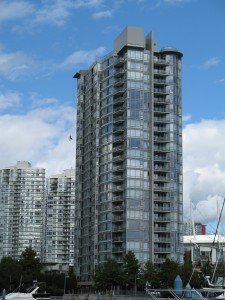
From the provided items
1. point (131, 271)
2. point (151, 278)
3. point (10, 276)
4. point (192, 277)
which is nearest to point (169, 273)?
point (151, 278)

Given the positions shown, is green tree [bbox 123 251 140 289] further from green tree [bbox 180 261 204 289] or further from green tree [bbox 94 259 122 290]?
green tree [bbox 180 261 204 289]

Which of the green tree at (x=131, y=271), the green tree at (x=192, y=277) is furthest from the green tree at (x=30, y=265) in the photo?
the green tree at (x=192, y=277)

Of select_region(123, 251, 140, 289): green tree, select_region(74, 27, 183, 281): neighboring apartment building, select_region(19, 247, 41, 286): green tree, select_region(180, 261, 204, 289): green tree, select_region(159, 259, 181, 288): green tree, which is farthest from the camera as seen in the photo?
select_region(74, 27, 183, 281): neighboring apartment building

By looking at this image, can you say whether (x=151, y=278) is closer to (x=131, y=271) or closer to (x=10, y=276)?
(x=131, y=271)

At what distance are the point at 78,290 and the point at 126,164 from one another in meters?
32.4

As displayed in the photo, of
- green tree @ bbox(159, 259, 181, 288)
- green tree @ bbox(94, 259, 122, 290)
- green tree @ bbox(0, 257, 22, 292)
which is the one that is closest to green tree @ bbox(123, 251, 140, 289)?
green tree @ bbox(94, 259, 122, 290)

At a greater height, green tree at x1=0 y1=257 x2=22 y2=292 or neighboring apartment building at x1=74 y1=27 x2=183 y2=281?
neighboring apartment building at x1=74 y1=27 x2=183 y2=281

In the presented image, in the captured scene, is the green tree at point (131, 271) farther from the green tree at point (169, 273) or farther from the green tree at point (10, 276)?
the green tree at point (10, 276)

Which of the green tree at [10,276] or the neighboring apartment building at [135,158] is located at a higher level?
the neighboring apartment building at [135,158]

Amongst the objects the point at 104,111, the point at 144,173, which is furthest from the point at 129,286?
the point at 104,111

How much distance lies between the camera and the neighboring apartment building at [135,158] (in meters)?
141

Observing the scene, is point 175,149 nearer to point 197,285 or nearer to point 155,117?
point 155,117

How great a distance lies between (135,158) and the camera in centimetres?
14300

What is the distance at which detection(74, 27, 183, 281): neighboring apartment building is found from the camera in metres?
141
